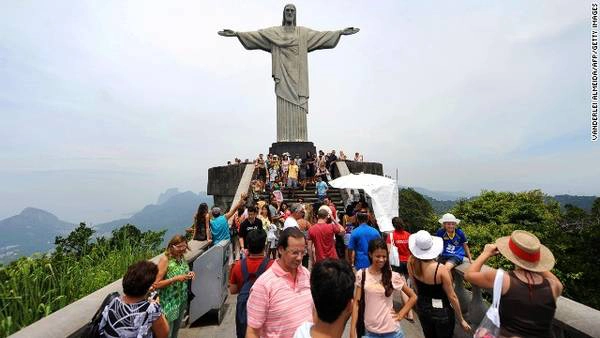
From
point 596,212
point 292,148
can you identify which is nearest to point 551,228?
point 596,212

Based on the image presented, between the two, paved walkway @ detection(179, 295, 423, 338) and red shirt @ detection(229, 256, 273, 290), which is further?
paved walkway @ detection(179, 295, 423, 338)

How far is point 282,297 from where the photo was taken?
91.5 inches

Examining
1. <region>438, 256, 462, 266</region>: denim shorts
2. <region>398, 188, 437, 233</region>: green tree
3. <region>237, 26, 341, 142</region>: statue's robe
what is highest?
<region>237, 26, 341, 142</region>: statue's robe

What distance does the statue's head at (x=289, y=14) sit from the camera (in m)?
18.3

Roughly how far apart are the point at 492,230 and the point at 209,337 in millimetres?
15563

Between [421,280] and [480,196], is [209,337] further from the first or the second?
[480,196]

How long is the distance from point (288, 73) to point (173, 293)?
1567 cm

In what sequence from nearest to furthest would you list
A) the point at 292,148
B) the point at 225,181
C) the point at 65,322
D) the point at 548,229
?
the point at 65,322
the point at 548,229
the point at 225,181
the point at 292,148

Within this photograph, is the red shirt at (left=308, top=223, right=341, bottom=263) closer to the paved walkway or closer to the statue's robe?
the paved walkway

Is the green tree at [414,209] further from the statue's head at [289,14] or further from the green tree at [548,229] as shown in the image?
the statue's head at [289,14]

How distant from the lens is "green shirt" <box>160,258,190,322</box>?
3.65 m

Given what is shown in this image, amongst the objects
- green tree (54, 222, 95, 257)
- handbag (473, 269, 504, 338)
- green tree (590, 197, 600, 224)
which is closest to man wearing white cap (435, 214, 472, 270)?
handbag (473, 269, 504, 338)

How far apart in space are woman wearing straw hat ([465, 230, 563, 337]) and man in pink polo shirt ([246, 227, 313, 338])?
4.12ft

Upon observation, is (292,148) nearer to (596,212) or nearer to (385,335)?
(596,212)
